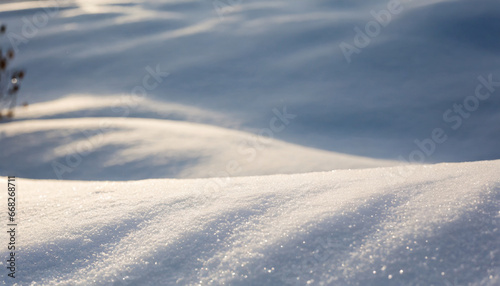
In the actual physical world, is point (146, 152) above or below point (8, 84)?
below

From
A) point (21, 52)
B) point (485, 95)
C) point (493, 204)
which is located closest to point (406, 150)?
point (485, 95)

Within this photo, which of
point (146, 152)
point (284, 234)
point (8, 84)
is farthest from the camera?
point (8, 84)

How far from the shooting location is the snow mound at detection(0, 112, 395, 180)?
2426 millimetres

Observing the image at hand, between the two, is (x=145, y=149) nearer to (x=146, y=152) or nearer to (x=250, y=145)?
(x=146, y=152)

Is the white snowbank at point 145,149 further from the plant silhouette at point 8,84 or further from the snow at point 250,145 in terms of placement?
the plant silhouette at point 8,84

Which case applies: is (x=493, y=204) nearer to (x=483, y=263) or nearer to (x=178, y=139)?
(x=483, y=263)

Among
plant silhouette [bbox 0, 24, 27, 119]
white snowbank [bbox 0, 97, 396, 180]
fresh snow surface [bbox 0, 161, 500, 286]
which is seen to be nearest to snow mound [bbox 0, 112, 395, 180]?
white snowbank [bbox 0, 97, 396, 180]

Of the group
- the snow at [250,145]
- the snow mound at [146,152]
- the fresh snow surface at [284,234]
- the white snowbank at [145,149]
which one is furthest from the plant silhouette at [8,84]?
the fresh snow surface at [284,234]

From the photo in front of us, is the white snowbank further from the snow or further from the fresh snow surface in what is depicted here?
the fresh snow surface

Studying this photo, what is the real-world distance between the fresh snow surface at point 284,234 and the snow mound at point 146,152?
48.1 inches

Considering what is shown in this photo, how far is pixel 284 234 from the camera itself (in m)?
0.88

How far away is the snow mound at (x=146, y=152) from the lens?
7.96ft

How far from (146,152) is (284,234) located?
1.96 metres

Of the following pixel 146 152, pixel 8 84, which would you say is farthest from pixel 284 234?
pixel 8 84
